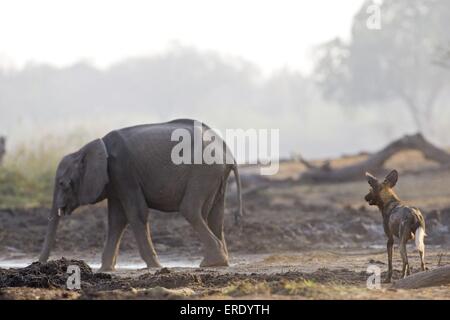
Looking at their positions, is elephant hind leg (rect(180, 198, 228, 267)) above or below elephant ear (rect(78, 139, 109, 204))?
below

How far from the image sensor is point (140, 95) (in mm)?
84812

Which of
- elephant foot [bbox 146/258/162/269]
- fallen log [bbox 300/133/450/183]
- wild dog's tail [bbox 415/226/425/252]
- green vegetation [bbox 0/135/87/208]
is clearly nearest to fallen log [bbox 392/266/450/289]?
wild dog's tail [bbox 415/226/425/252]

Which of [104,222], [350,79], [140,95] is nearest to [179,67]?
[140,95]

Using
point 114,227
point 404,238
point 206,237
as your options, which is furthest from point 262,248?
point 404,238

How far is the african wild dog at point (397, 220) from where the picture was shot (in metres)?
9.86

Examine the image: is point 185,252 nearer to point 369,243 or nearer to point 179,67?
point 369,243

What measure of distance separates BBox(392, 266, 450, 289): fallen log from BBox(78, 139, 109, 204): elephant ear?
478 cm

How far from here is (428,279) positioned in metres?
9.43

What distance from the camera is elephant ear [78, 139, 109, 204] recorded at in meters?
13.4

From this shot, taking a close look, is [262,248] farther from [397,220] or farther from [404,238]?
[404,238]

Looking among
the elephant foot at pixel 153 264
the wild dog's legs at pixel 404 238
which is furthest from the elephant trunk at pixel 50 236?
the wild dog's legs at pixel 404 238

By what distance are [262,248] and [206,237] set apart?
7.13 ft

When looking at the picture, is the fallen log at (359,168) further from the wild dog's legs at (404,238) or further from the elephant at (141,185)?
the wild dog's legs at (404,238)

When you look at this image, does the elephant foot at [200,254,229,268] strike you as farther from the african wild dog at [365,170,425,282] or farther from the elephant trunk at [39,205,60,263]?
the african wild dog at [365,170,425,282]
